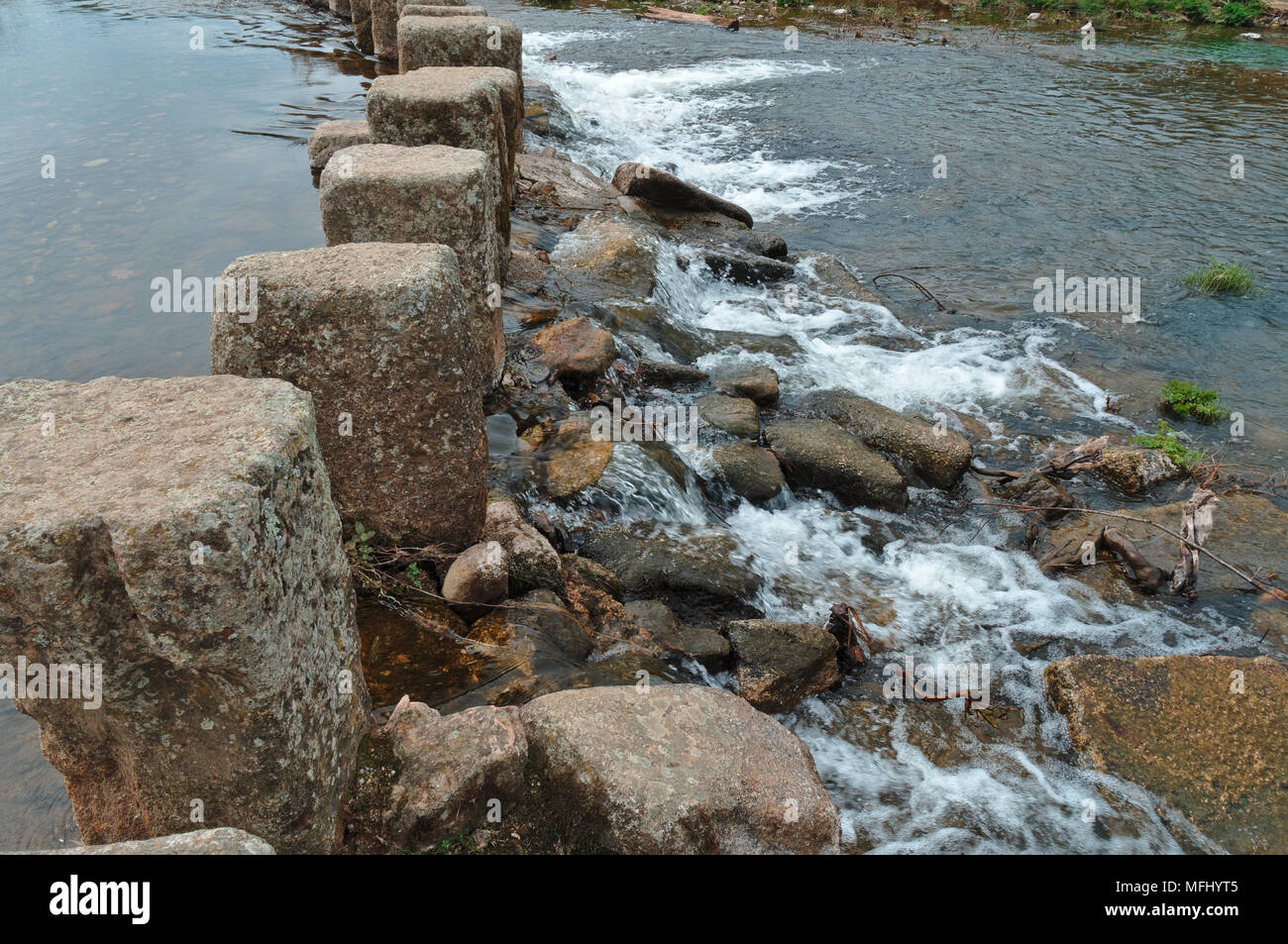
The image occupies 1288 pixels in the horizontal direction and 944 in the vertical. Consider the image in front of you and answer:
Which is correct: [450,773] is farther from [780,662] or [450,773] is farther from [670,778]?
[780,662]

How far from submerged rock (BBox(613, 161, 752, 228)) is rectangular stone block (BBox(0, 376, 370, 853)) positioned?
30.5ft

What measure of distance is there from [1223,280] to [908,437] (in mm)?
5763

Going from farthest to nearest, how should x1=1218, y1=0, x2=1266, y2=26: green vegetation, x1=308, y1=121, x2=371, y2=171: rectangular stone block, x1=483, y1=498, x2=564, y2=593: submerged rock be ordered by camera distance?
x1=1218, y1=0, x2=1266, y2=26: green vegetation → x1=308, y1=121, x2=371, y2=171: rectangular stone block → x1=483, y1=498, x2=564, y2=593: submerged rock

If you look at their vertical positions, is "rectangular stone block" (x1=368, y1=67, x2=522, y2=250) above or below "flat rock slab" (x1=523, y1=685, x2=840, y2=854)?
above

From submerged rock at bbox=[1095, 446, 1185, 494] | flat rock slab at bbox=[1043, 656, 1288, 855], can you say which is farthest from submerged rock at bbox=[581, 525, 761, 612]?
submerged rock at bbox=[1095, 446, 1185, 494]

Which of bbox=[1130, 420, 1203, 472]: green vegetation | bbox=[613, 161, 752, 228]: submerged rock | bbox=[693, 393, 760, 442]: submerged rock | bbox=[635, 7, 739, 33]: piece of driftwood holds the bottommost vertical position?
bbox=[1130, 420, 1203, 472]: green vegetation

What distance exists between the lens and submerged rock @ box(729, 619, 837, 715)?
4.71 m

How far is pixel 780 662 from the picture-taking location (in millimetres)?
4816

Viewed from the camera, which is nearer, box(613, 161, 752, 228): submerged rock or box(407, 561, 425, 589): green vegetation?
box(407, 561, 425, 589): green vegetation

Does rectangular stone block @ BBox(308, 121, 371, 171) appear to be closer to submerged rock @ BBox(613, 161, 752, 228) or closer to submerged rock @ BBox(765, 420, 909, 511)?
submerged rock @ BBox(613, 161, 752, 228)

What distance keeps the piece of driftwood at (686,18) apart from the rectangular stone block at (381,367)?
72.0 ft

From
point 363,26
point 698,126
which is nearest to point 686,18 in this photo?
point 698,126

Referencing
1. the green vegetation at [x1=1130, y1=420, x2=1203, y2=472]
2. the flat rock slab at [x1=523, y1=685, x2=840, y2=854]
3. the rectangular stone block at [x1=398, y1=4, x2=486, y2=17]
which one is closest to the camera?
the flat rock slab at [x1=523, y1=685, x2=840, y2=854]

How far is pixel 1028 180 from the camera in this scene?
13.5 metres
